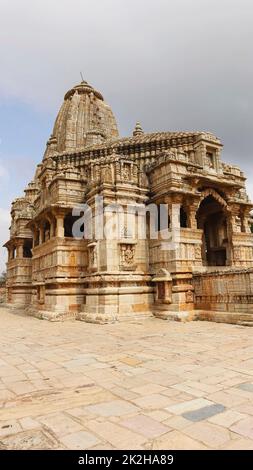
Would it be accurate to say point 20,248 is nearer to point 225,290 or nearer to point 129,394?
point 225,290

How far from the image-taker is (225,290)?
12.0m

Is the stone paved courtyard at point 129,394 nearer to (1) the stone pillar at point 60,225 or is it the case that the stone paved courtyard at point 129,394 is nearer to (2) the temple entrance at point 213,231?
(1) the stone pillar at point 60,225

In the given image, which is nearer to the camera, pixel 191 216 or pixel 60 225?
pixel 191 216

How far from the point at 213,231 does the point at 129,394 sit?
1399cm

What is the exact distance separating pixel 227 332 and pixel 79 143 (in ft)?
67.5

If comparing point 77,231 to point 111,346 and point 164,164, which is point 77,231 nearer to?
point 164,164

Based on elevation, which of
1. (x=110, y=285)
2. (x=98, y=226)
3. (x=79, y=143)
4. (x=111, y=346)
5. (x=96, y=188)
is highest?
(x=79, y=143)

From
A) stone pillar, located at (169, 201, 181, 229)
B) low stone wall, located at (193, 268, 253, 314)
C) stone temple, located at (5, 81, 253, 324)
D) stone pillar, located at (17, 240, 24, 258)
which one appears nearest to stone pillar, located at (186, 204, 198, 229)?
stone temple, located at (5, 81, 253, 324)

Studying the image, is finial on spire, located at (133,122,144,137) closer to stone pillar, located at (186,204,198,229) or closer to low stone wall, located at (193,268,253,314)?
stone pillar, located at (186,204,198,229)

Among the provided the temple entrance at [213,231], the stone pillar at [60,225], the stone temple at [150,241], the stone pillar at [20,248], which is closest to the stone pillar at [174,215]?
the stone temple at [150,241]

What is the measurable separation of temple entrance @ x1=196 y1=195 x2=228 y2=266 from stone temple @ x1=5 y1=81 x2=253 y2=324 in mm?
53

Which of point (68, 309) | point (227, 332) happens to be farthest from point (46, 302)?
point (227, 332)

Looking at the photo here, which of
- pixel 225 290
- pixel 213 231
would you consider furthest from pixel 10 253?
pixel 225 290
